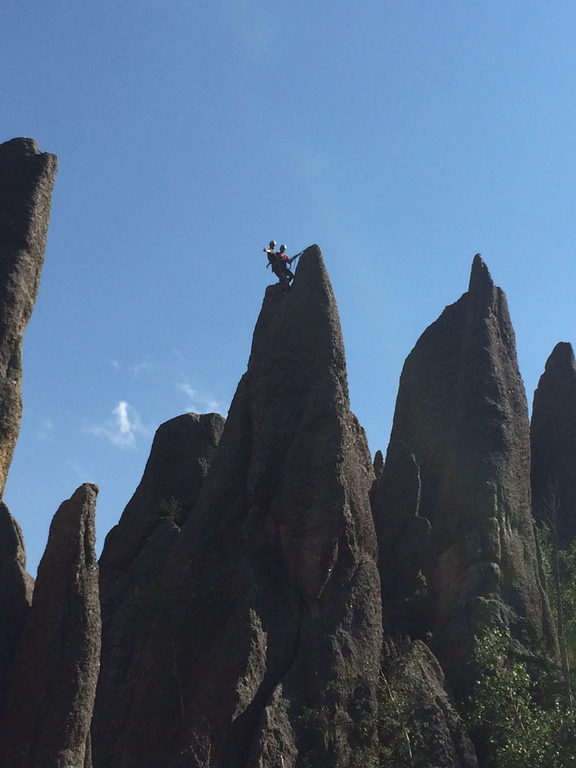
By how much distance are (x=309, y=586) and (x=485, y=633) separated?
216 inches

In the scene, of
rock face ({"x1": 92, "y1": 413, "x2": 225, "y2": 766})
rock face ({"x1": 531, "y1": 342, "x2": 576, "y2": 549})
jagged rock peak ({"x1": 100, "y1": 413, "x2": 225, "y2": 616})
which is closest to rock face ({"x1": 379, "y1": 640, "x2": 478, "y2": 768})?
rock face ({"x1": 92, "y1": 413, "x2": 225, "y2": 766})

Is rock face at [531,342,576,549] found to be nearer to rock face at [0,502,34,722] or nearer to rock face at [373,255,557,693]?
rock face at [373,255,557,693]

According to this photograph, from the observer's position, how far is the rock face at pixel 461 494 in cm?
3173

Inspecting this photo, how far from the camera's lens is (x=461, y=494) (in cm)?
3494

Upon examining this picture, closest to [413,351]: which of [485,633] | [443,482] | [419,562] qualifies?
[443,482]

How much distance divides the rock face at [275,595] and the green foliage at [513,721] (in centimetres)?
Answer: 282

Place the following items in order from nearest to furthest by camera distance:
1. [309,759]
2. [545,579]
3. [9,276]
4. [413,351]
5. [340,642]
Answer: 1. [9,276]
2. [309,759]
3. [340,642]
4. [545,579]
5. [413,351]

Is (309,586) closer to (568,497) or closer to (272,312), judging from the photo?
(272,312)

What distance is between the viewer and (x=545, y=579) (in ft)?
115

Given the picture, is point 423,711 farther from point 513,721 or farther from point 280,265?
point 280,265

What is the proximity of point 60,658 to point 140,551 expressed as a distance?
1709 cm

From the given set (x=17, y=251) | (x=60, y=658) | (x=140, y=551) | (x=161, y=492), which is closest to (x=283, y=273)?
(x=161, y=492)

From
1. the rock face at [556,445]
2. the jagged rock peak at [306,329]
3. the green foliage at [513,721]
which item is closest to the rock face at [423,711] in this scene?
the green foliage at [513,721]

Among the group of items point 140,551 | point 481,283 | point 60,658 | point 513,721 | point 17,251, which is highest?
point 481,283
